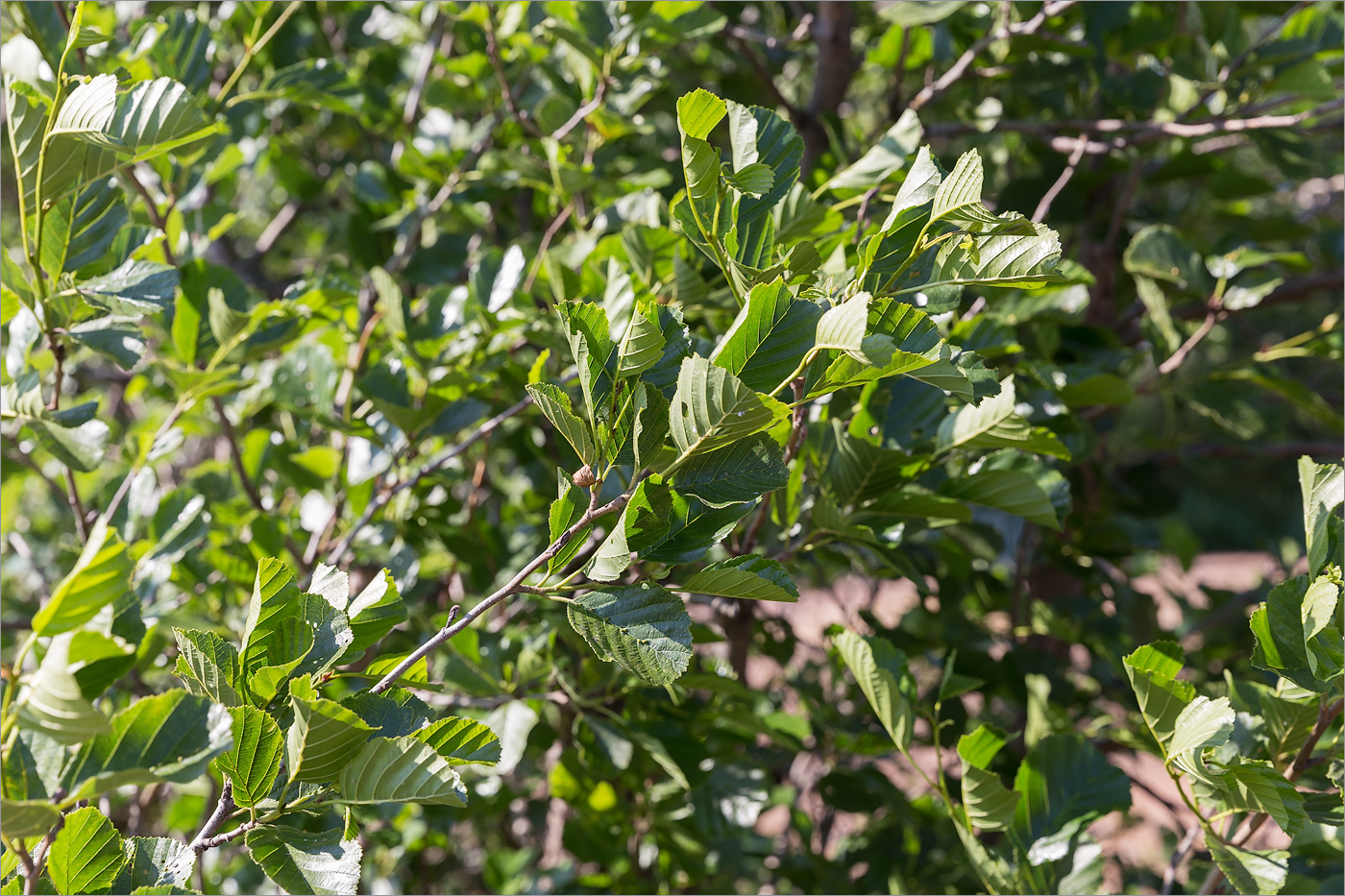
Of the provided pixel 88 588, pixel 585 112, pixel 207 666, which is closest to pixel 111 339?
pixel 88 588

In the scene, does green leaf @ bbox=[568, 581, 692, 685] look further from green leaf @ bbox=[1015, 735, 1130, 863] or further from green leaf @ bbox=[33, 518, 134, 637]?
green leaf @ bbox=[1015, 735, 1130, 863]

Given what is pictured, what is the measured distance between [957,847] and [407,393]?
104 centimetres

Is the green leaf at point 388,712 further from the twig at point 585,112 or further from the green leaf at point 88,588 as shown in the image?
the twig at point 585,112

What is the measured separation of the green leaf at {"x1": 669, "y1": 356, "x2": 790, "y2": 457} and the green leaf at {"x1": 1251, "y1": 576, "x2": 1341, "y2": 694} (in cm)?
42

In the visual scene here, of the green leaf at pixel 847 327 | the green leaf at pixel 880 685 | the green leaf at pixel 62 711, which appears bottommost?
the green leaf at pixel 880 685

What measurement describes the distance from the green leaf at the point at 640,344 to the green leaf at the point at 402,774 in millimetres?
264

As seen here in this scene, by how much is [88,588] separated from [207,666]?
0.12m

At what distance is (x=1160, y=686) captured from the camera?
2.37 ft

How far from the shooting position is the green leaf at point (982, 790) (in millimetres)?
812

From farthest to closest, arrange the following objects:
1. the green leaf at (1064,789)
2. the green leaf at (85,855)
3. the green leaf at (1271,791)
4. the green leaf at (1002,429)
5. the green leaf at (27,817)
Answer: the green leaf at (1064,789) < the green leaf at (1002,429) < the green leaf at (1271,791) < the green leaf at (85,855) < the green leaf at (27,817)

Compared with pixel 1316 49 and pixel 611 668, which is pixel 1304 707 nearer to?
pixel 611 668

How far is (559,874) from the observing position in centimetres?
139

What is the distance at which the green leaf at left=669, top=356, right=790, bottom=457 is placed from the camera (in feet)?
1.70

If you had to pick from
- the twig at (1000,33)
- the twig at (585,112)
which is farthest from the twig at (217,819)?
the twig at (1000,33)
